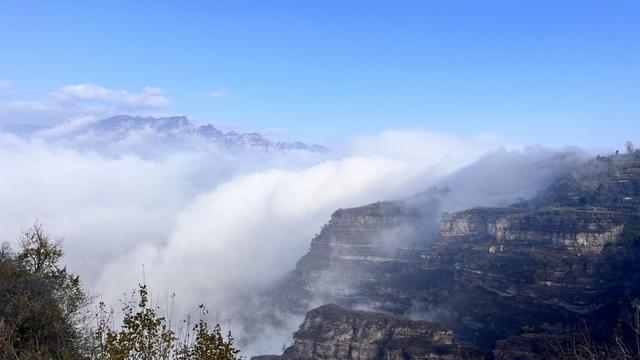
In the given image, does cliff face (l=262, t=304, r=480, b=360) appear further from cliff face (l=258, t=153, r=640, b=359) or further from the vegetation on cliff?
the vegetation on cliff

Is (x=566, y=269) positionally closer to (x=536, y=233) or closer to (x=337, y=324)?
(x=536, y=233)

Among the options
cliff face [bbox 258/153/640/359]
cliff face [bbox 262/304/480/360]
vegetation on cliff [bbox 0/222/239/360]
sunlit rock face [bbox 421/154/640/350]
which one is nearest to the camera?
vegetation on cliff [bbox 0/222/239/360]

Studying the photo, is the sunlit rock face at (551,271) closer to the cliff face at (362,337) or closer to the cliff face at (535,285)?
the cliff face at (535,285)

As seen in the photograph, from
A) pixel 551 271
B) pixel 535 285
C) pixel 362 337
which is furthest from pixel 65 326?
pixel 551 271

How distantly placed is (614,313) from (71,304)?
390 feet

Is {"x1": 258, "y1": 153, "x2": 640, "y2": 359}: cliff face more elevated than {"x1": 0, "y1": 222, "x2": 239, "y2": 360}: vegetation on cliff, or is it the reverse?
{"x1": 0, "y1": 222, "x2": 239, "y2": 360}: vegetation on cliff

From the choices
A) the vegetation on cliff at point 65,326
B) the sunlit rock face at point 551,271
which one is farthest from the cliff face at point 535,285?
the vegetation on cliff at point 65,326

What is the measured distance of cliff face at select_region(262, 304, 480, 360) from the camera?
124 meters

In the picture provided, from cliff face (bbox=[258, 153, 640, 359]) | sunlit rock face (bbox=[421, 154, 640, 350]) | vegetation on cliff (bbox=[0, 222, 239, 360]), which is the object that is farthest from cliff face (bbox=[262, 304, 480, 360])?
vegetation on cliff (bbox=[0, 222, 239, 360])

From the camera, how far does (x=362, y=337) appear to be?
135000 mm

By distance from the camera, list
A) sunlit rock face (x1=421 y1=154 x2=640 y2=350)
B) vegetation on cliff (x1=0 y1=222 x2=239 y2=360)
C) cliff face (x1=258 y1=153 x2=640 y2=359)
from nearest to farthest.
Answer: vegetation on cliff (x1=0 y1=222 x2=239 y2=360) → cliff face (x1=258 y1=153 x2=640 y2=359) → sunlit rock face (x1=421 y1=154 x2=640 y2=350)

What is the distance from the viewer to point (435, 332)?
126 meters

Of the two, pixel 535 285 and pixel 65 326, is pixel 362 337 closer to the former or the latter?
pixel 535 285

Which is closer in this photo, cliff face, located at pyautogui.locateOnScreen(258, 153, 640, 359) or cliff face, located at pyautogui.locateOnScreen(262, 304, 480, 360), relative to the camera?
cliff face, located at pyautogui.locateOnScreen(262, 304, 480, 360)
